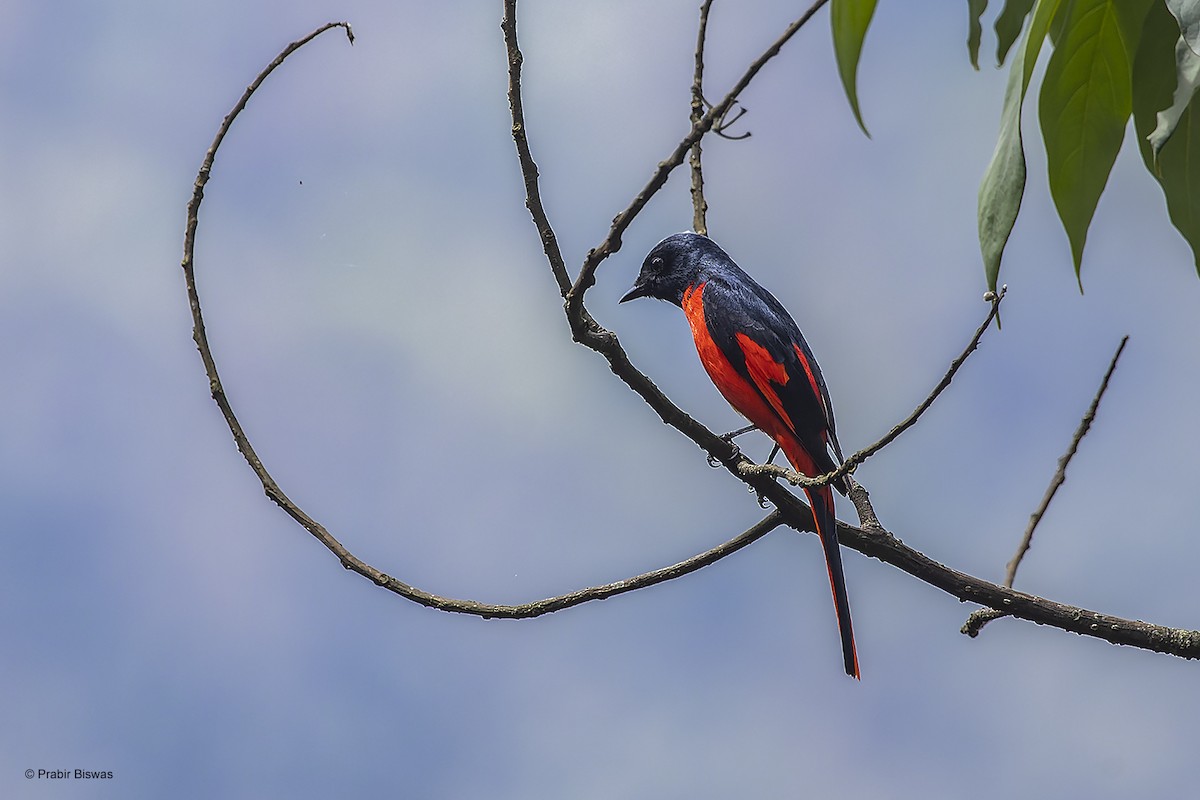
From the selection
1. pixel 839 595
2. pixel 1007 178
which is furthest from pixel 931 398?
pixel 839 595

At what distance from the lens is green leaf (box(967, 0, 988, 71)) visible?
283 cm

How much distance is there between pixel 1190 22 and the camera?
228 centimetres

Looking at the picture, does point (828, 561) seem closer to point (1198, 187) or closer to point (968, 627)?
point (968, 627)

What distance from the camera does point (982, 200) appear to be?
2.83 metres

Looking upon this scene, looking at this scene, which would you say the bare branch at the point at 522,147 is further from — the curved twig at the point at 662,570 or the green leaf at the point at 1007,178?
the green leaf at the point at 1007,178

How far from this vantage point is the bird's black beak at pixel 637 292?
5816 millimetres

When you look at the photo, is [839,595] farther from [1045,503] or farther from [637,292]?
[637,292]

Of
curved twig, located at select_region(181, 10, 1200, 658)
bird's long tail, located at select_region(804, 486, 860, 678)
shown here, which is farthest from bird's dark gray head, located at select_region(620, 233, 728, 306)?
curved twig, located at select_region(181, 10, 1200, 658)

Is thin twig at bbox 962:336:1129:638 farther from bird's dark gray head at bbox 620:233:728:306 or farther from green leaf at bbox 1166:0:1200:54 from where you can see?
bird's dark gray head at bbox 620:233:728:306

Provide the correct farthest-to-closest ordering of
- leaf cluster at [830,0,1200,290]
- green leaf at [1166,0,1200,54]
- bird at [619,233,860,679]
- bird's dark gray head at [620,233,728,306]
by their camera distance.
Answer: bird's dark gray head at [620,233,728,306] < bird at [619,233,860,679] < leaf cluster at [830,0,1200,290] < green leaf at [1166,0,1200,54]

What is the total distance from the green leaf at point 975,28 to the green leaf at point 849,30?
352mm

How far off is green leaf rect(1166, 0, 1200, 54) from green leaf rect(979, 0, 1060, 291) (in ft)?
1.35

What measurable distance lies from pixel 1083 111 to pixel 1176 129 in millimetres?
220

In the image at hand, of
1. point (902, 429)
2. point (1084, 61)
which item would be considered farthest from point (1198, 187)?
point (902, 429)
